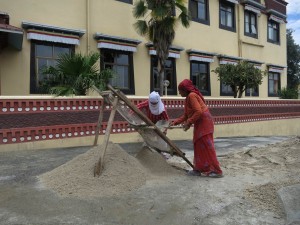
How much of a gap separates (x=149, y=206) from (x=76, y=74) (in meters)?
5.93

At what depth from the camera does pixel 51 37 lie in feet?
37.9

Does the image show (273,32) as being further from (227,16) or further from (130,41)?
(130,41)

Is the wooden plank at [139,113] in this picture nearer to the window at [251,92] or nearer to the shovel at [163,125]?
the shovel at [163,125]

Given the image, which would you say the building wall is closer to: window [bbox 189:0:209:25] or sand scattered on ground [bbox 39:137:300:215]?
sand scattered on ground [bbox 39:137:300:215]

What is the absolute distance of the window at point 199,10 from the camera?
56.3 ft

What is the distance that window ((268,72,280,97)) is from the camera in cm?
2275

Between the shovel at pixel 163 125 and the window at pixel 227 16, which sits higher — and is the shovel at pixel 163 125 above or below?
below

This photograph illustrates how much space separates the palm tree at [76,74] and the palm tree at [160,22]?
12.3ft

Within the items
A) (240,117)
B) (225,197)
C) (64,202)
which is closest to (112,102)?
(64,202)

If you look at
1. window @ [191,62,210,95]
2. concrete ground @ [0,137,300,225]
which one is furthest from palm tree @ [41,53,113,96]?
window @ [191,62,210,95]

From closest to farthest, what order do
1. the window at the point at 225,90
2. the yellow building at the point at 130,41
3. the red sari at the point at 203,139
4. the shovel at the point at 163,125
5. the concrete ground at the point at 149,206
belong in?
the concrete ground at the point at 149,206 → the red sari at the point at 203,139 → the shovel at the point at 163,125 → the yellow building at the point at 130,41 → the window at the point at 225,90

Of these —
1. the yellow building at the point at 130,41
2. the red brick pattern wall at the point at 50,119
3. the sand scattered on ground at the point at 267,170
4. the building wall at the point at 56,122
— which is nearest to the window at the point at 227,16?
the yellow building at the point at 130,41

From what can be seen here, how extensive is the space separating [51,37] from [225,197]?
28.7ft

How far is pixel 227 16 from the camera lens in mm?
19531
